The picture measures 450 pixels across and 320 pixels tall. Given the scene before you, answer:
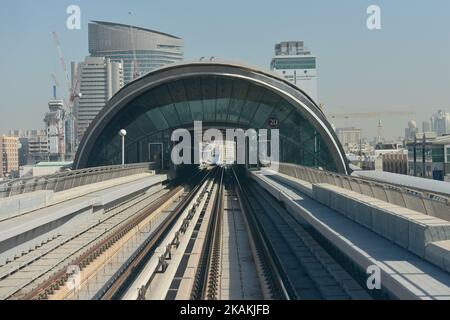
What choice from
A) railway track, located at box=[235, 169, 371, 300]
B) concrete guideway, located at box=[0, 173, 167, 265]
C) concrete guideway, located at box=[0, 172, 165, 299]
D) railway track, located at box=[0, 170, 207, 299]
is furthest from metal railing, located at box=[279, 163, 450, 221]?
concrete guideway, located at box=[0, 173, 167, 265]

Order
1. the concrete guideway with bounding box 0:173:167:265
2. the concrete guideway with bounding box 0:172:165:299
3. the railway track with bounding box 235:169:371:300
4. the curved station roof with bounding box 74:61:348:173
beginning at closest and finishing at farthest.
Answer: the railway track with bounding box 235:169:371:300
the concrete guideway with bounding box 0:172:165:299
the concrete guideway with bounding box 0:173:167:265
the curved station roof with bounding box 74:61:348:173

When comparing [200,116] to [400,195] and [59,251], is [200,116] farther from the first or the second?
[400,195]

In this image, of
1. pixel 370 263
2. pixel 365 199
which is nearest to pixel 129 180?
pixel 365 199

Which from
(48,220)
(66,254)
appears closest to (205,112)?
(66,254)

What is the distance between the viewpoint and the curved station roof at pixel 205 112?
46062mm

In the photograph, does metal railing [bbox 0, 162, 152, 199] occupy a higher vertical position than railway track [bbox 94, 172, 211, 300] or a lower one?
higher

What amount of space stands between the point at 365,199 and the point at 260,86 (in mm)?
33313

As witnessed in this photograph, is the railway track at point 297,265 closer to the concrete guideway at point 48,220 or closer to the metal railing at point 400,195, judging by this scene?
the metal railing at point 400,195

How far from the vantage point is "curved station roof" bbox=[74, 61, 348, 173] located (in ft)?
151

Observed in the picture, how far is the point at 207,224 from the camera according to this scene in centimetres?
2495

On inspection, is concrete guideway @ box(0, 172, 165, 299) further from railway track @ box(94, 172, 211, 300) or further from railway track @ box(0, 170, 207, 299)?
railway track @ box(94, 172, 211, 300)

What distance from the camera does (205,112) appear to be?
2194 inches

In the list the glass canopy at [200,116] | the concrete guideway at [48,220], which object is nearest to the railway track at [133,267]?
the concrete guideway at [48,220]
